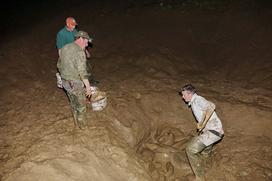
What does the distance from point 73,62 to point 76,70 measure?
18 cm

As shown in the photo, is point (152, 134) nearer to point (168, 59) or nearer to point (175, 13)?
point (168, 59)

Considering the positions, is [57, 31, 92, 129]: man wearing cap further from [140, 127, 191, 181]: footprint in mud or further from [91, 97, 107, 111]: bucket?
[140, 127, 191, 181]: footprint in mud

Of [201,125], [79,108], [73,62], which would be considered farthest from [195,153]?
[73,62]

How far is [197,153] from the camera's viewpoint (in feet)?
20.3

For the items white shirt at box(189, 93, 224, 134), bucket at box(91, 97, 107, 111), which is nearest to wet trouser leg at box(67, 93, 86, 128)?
bucket at box(91, 97, 107, 111)

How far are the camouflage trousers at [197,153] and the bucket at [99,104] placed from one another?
2.15m

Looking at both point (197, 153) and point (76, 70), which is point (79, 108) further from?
point (197, 153)

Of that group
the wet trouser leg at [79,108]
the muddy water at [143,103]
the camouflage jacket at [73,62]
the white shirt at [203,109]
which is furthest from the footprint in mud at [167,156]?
the camouflage jacket at [73,62]

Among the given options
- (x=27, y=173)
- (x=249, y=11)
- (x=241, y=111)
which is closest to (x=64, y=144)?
(x=27, y=173)

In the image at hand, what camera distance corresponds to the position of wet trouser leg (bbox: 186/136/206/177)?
19.8 ft

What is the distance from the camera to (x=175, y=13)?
1243 centimetres

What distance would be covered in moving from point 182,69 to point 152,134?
2.92 metres

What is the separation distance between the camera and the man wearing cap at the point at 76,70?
18.3 feet

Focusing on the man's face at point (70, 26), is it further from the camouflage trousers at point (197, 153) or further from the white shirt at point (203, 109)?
the camouflage trousers at point (197, 153)
